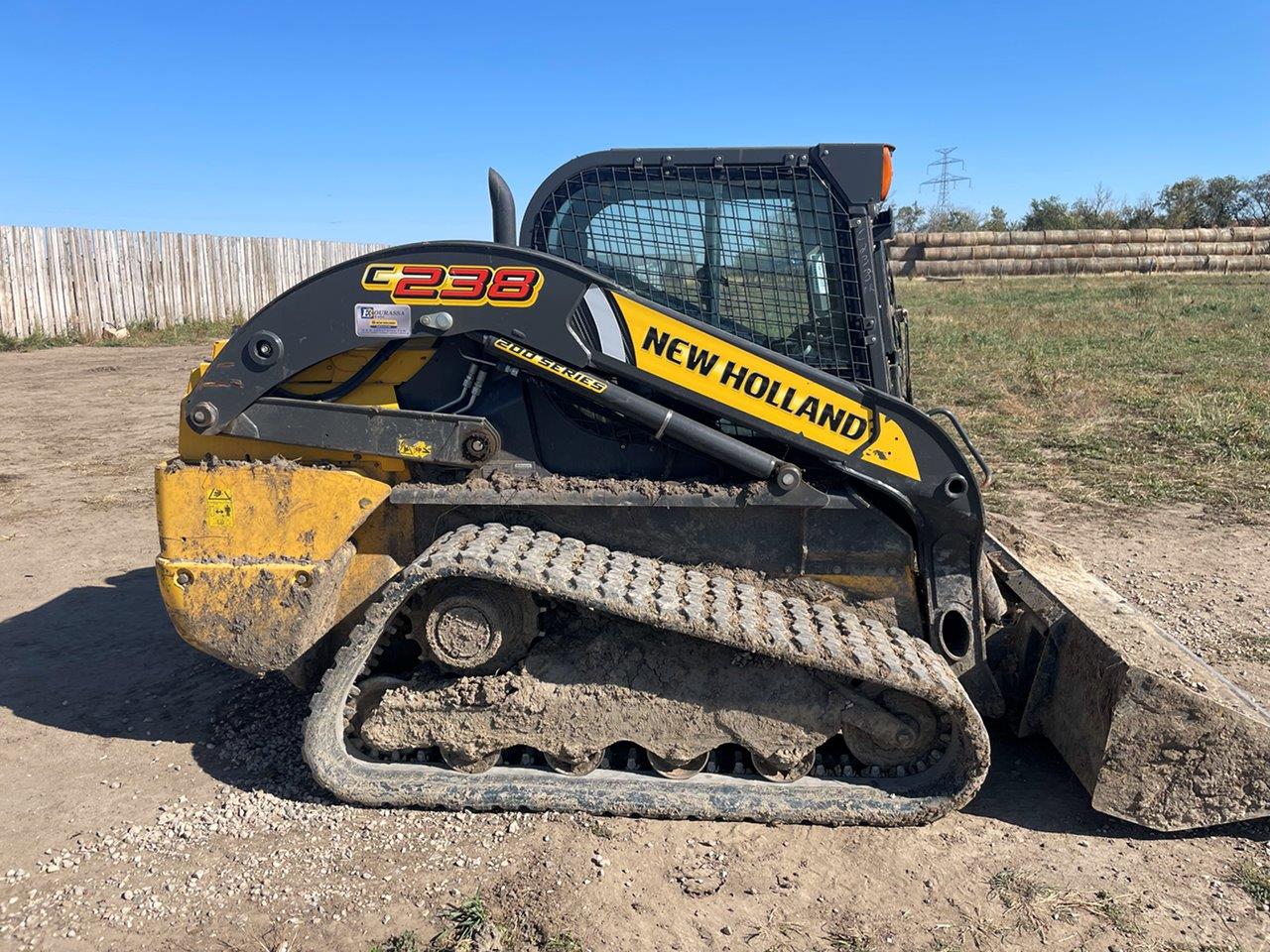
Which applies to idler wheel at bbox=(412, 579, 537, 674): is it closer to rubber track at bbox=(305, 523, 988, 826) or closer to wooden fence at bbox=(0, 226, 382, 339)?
rubber track at bbox=(305, 523, 988, 826)

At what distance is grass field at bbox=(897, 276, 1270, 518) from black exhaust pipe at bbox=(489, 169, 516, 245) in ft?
18.3

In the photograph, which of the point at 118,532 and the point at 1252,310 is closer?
the point at 118,532

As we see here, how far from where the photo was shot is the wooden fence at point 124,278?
19.7 meters

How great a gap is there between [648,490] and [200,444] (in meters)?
1.80

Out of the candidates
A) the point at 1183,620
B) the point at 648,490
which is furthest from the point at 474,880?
the point at 1183,620

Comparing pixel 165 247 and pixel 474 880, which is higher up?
pixel 165 247

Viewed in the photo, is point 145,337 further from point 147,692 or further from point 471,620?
point 471,620

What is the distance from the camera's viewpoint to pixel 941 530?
4.09 metres

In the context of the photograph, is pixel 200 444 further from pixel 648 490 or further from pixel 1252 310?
pixel 1252 310

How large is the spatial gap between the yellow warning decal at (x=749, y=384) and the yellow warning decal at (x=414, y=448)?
901mm

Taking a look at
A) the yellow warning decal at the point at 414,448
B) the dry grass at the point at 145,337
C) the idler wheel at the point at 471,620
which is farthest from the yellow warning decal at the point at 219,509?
the dry grass at the point at 145,337

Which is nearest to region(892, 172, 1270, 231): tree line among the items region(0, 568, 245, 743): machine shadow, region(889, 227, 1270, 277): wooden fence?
region(889, 227, 1270, 277): wooden fence

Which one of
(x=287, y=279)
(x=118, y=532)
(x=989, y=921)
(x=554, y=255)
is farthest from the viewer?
(x=287, y=279)

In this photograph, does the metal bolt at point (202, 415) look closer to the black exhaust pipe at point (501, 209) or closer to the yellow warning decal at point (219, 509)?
the yellow warning decal at point (219, 509)
